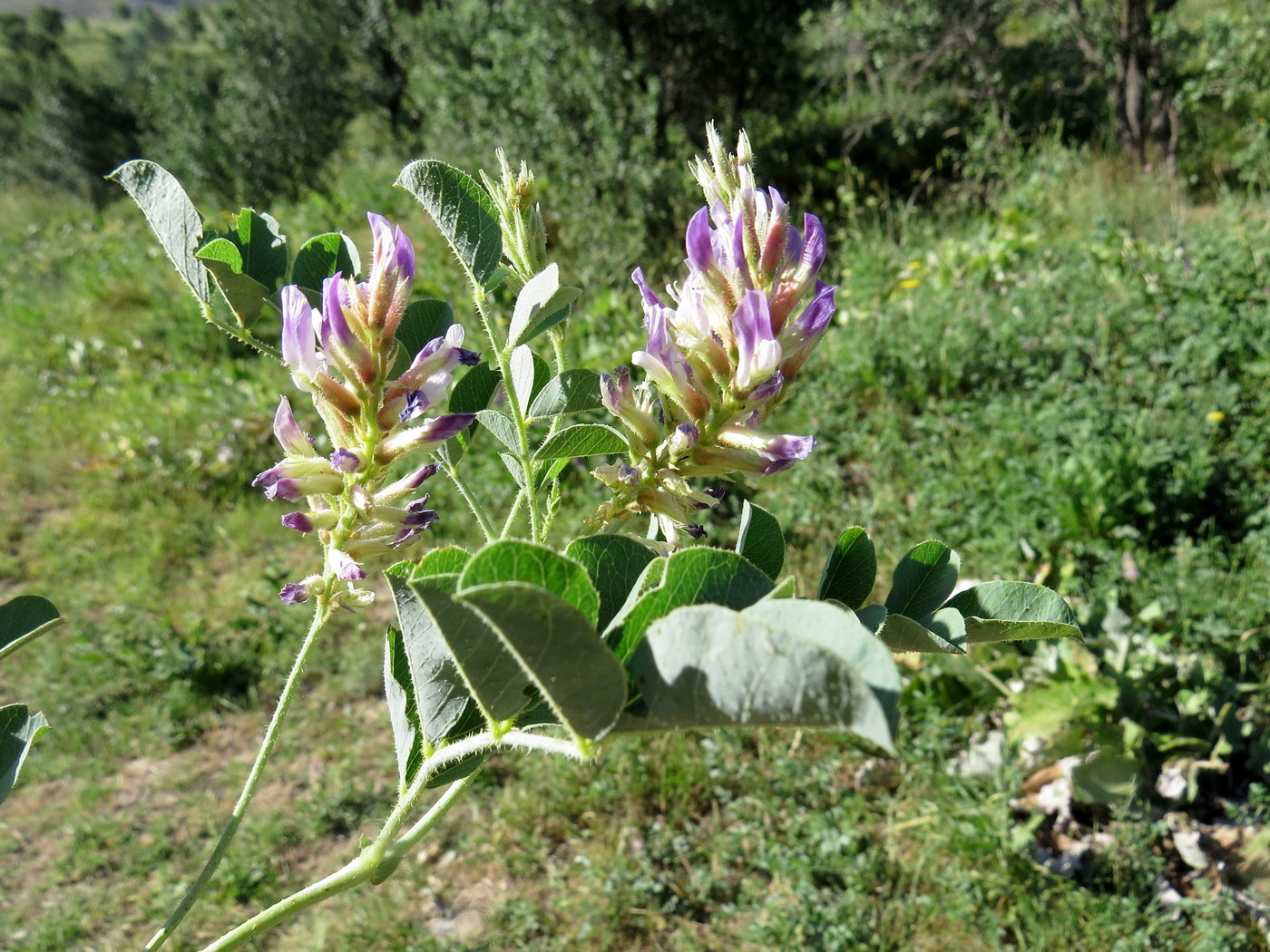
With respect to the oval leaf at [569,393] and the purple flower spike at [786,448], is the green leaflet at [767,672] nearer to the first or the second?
the purple flower spike at [786,448]

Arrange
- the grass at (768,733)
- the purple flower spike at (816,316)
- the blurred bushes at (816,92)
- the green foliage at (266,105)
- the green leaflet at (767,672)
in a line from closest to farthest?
1. the green leaflet at (767,672)
2. the purple flower spike at (816,316)
3. the grass at (768,733)
4. the blurred bushes at (816,92)
5. the green foliage at (266,105)

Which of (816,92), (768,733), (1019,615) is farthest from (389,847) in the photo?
(816,92)

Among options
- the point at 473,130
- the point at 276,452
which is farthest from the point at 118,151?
the point at 276,452

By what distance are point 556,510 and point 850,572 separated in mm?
211

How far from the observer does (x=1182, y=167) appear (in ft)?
19.5

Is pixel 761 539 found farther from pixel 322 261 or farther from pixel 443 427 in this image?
pixel 322 261

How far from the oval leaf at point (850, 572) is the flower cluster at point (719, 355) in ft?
0.27

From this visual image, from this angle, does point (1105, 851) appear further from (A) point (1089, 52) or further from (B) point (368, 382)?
(A) point (1089, 52)

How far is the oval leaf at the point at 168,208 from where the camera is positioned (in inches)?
25.7

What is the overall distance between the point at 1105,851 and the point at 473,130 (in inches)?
226

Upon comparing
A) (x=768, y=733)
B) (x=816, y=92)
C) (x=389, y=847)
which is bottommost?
(x=768, y=733)

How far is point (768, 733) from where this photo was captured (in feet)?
8.23

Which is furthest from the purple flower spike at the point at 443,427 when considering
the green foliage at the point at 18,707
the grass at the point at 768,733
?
the grass at the point at 768,733

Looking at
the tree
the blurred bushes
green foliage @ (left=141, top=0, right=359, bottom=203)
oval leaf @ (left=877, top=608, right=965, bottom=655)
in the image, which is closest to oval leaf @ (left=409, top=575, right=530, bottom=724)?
oval leaf @ (left=877, top=608, right=965, bottom=655)
